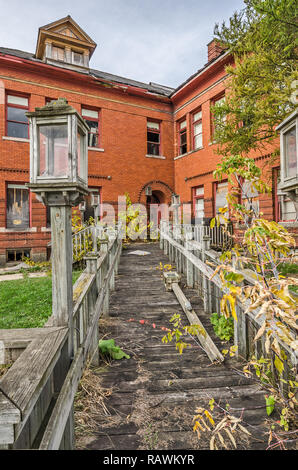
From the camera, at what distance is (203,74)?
44.8ft

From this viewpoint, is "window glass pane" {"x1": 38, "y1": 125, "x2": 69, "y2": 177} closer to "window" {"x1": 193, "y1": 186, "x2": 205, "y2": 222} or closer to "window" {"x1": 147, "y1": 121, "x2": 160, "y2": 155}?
"window" {"x1": 193, "y1": 186, "x2": 205, "y2": 222}

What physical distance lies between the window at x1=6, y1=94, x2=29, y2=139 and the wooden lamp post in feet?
40.1

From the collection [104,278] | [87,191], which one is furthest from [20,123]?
[87,191]

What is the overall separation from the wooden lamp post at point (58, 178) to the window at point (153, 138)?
1481 centimetres

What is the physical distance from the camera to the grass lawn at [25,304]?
476 centimetres

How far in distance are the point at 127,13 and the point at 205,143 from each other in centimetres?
669

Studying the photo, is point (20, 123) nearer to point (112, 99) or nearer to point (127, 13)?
point (112, 99)

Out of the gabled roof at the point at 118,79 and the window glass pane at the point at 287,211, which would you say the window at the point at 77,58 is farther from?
the window glass pane at the point at 287,211

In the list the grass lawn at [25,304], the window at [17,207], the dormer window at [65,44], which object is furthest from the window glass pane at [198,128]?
the grass lawn at [25,304]

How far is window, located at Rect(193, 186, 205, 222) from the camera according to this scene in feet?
48.5

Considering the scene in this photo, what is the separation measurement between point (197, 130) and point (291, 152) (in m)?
14.2

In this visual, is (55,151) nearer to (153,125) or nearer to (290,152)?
(290,152)

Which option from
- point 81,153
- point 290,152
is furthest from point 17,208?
point 290,152

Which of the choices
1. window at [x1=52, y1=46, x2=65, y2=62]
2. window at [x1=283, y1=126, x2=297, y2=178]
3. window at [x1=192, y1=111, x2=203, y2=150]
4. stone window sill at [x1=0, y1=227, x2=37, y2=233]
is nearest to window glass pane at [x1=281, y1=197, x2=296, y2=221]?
window at [x1=192, y1=111, x2=203, y2=150]
